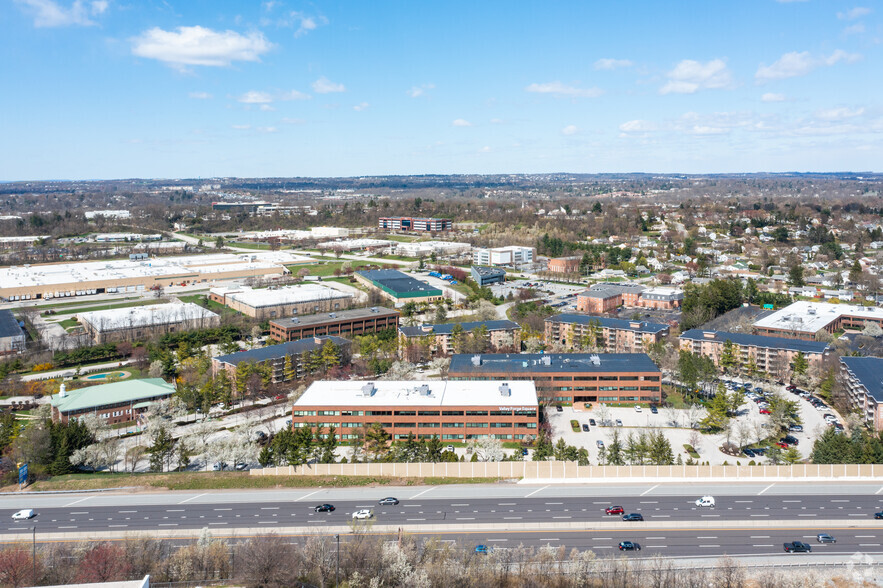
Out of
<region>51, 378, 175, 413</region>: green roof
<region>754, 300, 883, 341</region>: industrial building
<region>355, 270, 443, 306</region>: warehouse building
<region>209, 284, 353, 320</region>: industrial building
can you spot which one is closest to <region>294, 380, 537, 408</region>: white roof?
<region>51, 378, 175, 413</region>: green roof

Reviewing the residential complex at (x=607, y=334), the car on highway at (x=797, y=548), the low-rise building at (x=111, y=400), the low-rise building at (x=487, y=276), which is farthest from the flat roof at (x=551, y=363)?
the low-rise building at (x=487, y=276)

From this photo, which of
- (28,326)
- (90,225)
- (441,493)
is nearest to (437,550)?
(441,493)

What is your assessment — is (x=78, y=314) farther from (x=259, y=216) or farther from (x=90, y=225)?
(x=259, y=216)

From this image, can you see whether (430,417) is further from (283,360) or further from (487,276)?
(487,276)

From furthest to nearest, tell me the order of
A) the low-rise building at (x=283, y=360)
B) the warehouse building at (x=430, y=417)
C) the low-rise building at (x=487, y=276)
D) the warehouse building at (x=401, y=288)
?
1. the low-rise building at (x=487, y=276)
2. the warehouse building at (x=401, y=288)
3. the low-rise building at (x=283, y=360)
4. the warehouse building at (x=430, y=417)

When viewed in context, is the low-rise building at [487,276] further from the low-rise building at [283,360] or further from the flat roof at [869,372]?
the flat roof at [869,372]

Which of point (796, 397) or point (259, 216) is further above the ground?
point (259, 216)

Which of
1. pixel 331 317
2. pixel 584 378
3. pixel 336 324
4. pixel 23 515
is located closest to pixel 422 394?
pixel 584 378

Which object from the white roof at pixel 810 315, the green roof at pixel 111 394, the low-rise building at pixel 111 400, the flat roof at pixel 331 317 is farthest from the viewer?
the flat roof at pixel 331 317
